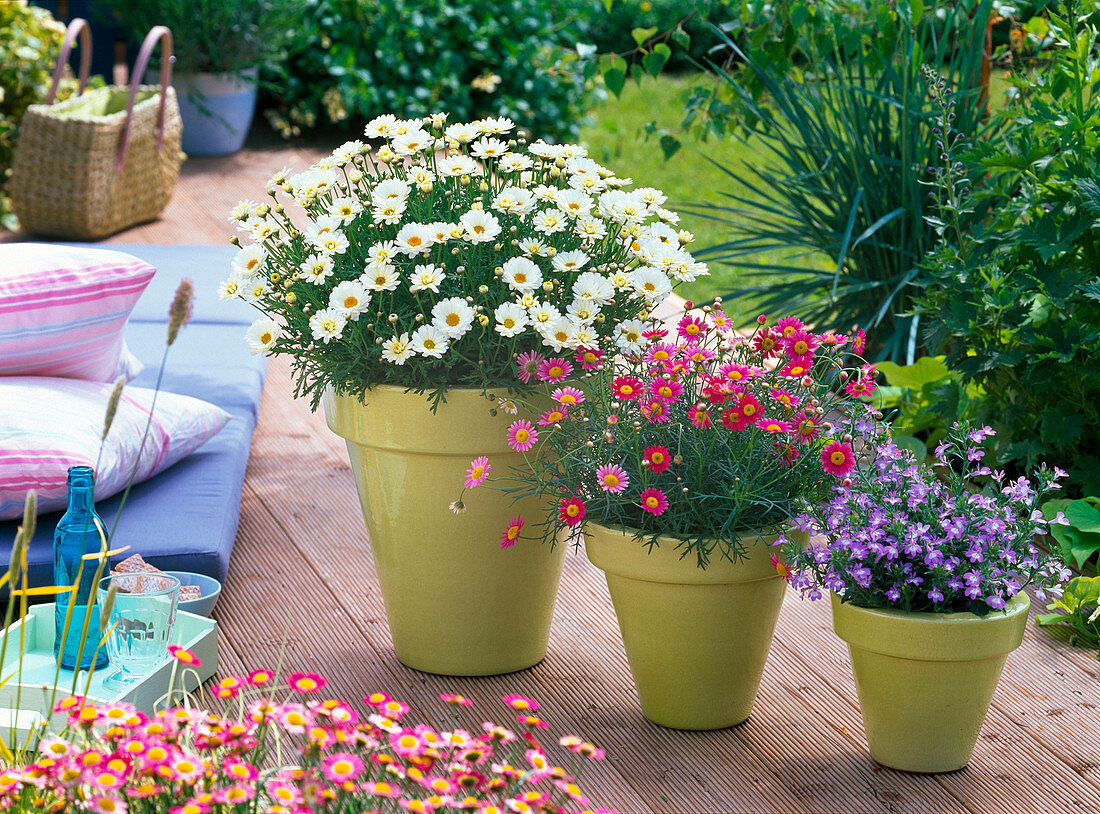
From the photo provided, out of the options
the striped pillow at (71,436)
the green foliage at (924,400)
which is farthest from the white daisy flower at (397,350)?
the green foliage at (924,400)

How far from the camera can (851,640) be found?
1.53 m

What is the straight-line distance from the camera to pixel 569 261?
5.22 feet

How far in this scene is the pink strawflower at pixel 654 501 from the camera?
57.5 inches

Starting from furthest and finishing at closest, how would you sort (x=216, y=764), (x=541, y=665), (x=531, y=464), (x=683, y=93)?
(x=683, y=93) < (x=541, y=665) < (x=531, y=464) < (x=216, y=764)

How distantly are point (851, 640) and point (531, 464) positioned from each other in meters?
0.50

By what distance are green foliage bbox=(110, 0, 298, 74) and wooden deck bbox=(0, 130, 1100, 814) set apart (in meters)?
3.91

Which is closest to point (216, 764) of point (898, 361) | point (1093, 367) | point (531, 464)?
point (531, 464)

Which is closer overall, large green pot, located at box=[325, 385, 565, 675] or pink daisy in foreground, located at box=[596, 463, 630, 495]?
pink daisy in foreground, located at box=[596, 463, 630, 495]

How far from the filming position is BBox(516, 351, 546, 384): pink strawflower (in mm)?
1588

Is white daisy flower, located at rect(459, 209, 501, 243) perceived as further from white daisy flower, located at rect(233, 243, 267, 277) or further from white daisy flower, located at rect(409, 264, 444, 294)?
white daisy flower, located at rect(233, 243, 267, 277)

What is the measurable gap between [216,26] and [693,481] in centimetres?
486

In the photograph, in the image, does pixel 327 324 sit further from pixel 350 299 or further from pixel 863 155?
pixel 863 155

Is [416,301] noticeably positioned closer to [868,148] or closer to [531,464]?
[531,464]

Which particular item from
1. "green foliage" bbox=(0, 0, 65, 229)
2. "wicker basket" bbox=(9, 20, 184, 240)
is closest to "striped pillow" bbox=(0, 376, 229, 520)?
"wicker basket" bbox=(9, 20, 184, 240)
